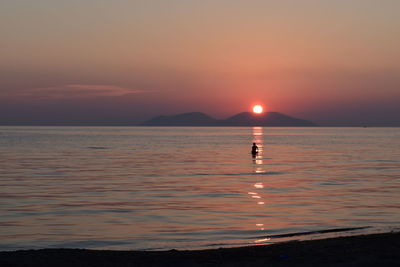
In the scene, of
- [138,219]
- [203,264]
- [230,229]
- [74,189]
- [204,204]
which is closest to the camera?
[203,264]

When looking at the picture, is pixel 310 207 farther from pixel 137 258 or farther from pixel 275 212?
pixel 137 258

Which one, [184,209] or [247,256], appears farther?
[184,209]

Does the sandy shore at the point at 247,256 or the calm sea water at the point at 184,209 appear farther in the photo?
the calm sea water at the point at 184,209

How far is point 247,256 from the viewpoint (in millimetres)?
13977

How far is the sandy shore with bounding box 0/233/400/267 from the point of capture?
12.8 metres

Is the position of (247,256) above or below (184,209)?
below

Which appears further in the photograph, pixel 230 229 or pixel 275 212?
pixel 275 212

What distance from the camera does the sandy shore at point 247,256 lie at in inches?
506

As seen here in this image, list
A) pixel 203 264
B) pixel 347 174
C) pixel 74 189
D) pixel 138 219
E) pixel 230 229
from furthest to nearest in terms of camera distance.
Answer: pixel 347 174
pixel 74 189
pixel 138 219
pixel 230 229
pixel 203 264

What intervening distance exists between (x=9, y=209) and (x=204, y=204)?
9.14 m

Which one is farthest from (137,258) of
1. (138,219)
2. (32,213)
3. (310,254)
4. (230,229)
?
(32,213)

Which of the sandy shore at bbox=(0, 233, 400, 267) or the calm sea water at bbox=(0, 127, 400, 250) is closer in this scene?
the sandy shore at bbox=(0, 233, 400, 267)

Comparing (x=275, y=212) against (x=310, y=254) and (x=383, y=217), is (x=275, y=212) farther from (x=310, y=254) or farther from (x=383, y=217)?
(x=310, y=254)

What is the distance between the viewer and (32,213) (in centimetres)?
2442
